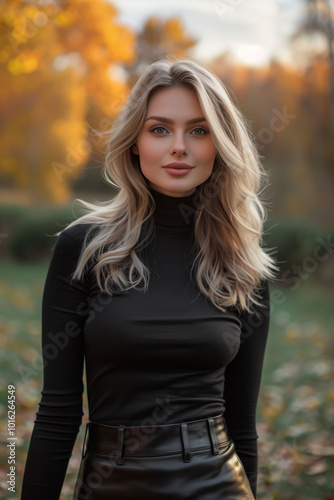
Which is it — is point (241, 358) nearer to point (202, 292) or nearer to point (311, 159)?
point (202, 292)

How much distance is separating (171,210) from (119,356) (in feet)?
1.78

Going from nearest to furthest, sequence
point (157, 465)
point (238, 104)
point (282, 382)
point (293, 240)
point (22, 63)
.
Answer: point (157, 465), point (238, 104), point (282, 382), point (22, 63), point (293, 240)

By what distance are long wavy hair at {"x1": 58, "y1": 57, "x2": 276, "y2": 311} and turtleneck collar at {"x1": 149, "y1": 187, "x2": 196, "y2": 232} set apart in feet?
0.08

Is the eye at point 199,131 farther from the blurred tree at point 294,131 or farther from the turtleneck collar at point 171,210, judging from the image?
the blurred tree at point 294,131

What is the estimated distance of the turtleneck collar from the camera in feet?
6.84

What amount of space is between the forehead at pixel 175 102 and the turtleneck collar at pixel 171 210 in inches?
10.6

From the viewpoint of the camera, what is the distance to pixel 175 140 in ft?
6.37

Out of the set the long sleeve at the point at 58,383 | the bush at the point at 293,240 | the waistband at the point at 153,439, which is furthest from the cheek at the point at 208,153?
the bush at the point at 293,240

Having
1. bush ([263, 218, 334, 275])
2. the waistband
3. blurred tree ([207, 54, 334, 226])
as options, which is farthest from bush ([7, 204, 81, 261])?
the waistband

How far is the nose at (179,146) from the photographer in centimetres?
192

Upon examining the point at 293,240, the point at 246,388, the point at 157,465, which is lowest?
the point at 157,465

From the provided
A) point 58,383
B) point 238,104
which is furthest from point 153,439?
point 238,104

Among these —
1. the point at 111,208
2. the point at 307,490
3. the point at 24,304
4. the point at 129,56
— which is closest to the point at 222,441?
the point at 111,208

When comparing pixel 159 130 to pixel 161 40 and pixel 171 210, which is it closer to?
pixel 171 210
